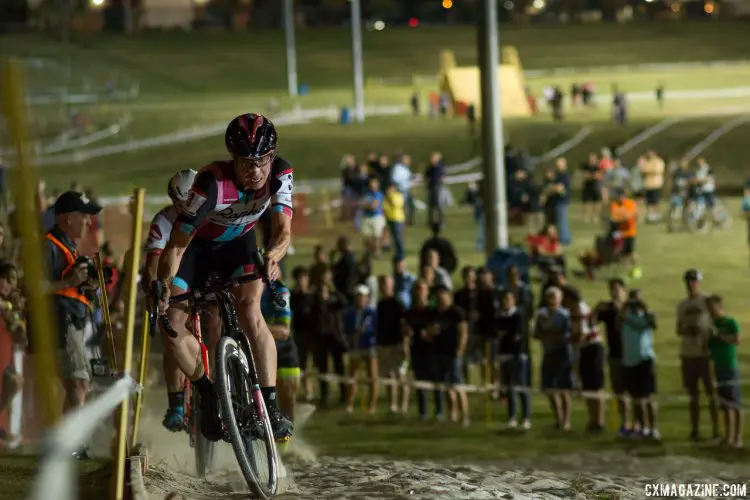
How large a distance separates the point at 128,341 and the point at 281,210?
1.49 metres

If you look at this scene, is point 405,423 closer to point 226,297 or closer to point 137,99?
point 226,297

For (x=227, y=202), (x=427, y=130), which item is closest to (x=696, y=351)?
(x=227, y=202)

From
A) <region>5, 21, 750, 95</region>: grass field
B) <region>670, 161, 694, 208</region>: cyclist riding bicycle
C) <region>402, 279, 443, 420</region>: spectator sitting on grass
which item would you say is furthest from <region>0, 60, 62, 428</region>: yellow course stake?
<region>5, 21, 750, 95</region>: grass field

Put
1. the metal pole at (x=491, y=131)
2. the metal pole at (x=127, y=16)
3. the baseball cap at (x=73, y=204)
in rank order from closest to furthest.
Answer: the baseball cap at (x=73, y=204), the metal pole at (x=491, y=131), the metal pole at (x=127, y=16)

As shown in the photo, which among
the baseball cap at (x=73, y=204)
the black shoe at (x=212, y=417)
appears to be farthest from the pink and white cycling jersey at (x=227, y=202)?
the baseball cap at (x=73, y=204)

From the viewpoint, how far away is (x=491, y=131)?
2072cm

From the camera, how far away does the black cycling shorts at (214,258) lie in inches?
345

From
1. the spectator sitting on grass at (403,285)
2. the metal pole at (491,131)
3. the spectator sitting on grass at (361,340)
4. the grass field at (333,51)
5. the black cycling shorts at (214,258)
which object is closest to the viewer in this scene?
the black cycling shorts at (214,258)

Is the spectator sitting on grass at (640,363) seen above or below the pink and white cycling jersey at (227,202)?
below

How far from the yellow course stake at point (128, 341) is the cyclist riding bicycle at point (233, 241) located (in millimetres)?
303

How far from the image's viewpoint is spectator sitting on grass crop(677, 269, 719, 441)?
50.0ft

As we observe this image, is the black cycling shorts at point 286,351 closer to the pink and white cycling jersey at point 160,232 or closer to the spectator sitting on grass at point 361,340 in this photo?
the spectator sitting on grass at point 361,340

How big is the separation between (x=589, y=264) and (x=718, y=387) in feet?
36.0

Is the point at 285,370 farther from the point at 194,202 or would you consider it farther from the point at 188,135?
the point at 188,135
